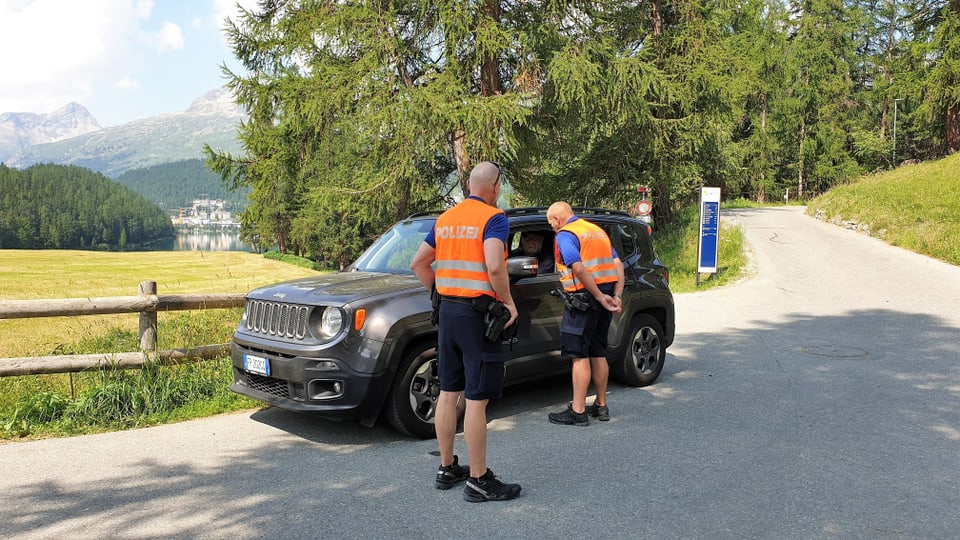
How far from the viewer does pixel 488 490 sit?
170 inches

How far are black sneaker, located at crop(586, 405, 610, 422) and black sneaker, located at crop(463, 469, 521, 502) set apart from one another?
2.00 meters

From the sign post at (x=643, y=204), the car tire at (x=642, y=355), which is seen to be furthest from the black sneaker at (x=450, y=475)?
the sign post at (x=643, y=204)

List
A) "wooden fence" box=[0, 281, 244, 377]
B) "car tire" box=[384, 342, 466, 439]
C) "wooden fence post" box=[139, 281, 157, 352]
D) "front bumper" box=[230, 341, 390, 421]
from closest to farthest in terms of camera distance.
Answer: "front bumper" box=[230, 341, 390, 421]
"car tire" box=[384, 342, 466, 439]
"wooden fence" box=[0, 281, 244, 377]
"wooden fence post" box=[139, 281, 157, 352]

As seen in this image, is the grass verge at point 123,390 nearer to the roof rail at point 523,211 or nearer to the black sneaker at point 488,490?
the roof rail at point 523,211

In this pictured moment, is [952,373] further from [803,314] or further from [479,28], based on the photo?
[479,28]

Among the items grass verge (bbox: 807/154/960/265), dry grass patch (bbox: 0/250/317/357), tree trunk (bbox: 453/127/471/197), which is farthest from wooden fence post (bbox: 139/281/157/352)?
grass verge (bbox: 807/154/960/265)

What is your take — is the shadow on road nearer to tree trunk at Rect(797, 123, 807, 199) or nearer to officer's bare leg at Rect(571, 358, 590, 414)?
officer's bare leg at Rect(571, 358, 590, 414)

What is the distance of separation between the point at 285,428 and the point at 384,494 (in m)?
1.92

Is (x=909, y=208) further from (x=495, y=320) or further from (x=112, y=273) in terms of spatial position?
(x=112, y=273)

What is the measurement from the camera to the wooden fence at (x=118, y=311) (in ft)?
20.6

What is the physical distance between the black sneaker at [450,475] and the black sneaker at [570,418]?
168cm

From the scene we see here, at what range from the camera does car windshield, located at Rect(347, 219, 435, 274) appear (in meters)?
6.66

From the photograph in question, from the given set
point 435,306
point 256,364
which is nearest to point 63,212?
point 256,364

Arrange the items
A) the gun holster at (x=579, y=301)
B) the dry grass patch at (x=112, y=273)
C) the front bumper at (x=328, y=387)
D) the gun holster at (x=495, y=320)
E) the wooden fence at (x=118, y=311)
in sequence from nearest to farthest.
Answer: the gun holster at (x=495, y=320) → the front bumper at (x=328, y=387) → the gun holster at (x=579, y=301) → the wooden fence at (x=118, y=311) → the dry grass patch at (x=112, y=273)
